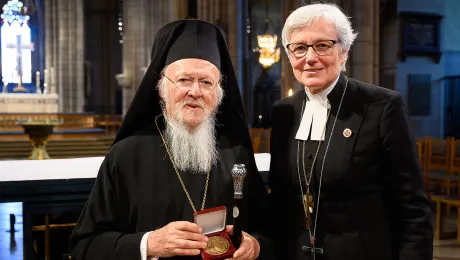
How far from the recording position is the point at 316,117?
229 cm

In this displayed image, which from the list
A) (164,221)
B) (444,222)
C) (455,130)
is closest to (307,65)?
(164,221)

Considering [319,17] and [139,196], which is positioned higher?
[319,17]

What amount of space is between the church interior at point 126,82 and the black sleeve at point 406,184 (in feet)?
3.84

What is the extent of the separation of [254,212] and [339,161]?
48 cm

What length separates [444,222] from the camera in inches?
299

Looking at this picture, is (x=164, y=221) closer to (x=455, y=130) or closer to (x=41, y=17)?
(x=455, y=130)

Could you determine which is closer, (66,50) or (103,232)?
(103,232)

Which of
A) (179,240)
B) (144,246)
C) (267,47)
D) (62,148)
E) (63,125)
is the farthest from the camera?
(63,125)

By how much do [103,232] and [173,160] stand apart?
430mm

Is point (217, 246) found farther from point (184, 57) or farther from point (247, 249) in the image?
point (184, 57)

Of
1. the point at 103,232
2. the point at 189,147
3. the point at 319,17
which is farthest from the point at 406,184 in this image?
the point at 103,232

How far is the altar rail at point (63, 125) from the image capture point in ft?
52.1

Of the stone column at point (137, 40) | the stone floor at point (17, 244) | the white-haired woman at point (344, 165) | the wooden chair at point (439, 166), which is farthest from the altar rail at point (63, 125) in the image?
the white-haired woman at point (344, 165)

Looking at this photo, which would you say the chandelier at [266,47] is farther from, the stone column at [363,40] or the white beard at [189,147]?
the white beard at [189,147]
